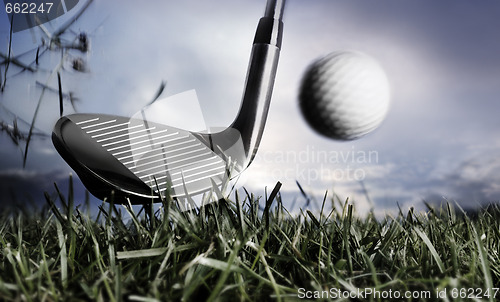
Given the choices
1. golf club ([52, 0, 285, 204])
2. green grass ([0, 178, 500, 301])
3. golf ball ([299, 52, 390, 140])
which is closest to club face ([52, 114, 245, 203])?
golf club ([52, 0, 285, 204])

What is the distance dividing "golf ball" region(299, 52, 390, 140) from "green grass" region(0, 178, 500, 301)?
2727mm

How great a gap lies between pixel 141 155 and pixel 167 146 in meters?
0.13

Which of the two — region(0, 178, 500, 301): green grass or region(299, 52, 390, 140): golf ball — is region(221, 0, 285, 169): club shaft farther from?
region(299, 52, 390, 140): golf ball

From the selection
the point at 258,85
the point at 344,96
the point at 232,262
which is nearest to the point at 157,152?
the point at 258,85

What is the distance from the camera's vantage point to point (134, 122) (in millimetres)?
2207

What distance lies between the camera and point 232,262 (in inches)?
36.6

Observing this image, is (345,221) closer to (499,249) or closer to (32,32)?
(499,249)

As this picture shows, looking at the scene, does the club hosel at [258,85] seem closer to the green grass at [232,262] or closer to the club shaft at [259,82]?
the club shaft at [259,82]

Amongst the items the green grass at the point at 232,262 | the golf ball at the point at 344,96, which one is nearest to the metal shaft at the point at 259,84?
the green grass at the point at 232,262

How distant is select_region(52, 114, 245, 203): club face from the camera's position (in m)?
1.75

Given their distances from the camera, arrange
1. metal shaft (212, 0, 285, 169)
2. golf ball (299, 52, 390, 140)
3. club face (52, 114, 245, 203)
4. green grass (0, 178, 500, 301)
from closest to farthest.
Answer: green grass (0, 178, 500, 301) < club face (52, 114, 245, 203) < metal shaft (212, 0, 285, 169) < golf ball (299, 52, 390, 140)

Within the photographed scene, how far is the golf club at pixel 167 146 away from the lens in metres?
1.76

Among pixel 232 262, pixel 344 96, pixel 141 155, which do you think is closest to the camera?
pixel 232 262

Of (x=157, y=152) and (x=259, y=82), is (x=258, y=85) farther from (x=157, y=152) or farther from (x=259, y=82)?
(x=157, y=152)
